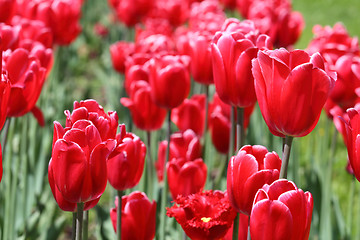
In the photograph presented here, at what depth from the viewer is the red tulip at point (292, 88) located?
3.40 feet

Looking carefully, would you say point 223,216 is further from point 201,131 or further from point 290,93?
point 201,131

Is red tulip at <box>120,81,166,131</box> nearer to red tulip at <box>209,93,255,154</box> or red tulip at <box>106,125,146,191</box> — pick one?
red tulip at <box>209,93,255,154</box>

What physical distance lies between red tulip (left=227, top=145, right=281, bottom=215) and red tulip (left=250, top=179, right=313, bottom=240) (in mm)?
73

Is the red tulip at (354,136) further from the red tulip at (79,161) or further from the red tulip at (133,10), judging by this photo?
the red tulip at (133,10)

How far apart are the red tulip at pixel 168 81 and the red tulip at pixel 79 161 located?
2.24ft

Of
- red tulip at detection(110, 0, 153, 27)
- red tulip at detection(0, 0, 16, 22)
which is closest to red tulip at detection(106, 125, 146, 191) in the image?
red tulip at detection(0, 0, 16, 22)

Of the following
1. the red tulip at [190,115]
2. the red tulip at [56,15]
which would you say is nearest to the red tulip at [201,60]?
the red tulip at [190,115]

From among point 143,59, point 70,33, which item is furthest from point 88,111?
point 70,33

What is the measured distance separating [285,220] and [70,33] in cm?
220

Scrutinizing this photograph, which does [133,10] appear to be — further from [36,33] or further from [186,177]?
[186,177]

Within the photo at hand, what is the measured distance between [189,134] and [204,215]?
604 mm

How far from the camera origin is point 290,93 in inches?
41.1

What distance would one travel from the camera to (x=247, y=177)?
42.6 inches

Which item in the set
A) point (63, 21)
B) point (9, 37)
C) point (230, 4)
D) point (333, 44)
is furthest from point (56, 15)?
point (230, 4)
